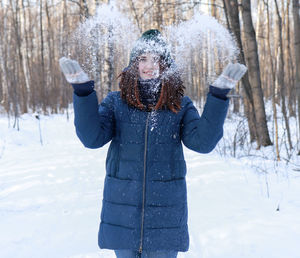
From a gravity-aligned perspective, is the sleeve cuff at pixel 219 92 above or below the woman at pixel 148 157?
above

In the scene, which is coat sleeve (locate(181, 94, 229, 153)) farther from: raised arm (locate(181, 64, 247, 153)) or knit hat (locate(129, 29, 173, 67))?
knit hat (locate(129, 29, 173, 67))

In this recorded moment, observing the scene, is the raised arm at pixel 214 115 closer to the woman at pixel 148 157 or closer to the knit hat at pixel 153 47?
the woman at pixel 148 157

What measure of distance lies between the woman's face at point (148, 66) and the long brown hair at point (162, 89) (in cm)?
2

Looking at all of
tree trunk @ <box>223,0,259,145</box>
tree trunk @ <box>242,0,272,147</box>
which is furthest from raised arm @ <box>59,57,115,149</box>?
tree trunk @ <box>223,0,259,145</box>

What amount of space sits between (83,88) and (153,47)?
0.37 meters

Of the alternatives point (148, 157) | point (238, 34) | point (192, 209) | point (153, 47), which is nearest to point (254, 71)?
point (238, 34)

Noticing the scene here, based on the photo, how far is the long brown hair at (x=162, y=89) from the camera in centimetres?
121

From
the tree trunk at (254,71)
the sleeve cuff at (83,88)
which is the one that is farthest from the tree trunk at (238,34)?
the sleeve cuff at (83,88)

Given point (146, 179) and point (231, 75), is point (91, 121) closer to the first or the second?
point (146, 179)

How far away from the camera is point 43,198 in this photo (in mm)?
3307

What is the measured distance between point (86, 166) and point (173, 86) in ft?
12.6

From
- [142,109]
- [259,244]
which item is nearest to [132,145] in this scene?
[142,109]

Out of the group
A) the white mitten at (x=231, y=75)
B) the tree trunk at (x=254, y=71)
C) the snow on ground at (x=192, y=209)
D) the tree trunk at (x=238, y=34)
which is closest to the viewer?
the white mitten at (x=231, y=75)

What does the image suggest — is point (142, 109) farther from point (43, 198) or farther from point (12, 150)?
point (12, 150)
